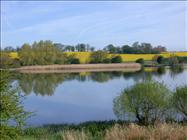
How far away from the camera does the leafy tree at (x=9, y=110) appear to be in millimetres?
5156

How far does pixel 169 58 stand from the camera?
265 ft

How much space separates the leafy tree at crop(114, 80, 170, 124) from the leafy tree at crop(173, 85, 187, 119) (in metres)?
0.31

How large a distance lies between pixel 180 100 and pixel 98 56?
69.8m

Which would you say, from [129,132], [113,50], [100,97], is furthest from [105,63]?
[129,132]

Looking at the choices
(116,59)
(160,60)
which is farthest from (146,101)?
(160,60)

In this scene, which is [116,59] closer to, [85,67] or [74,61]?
[85,67]

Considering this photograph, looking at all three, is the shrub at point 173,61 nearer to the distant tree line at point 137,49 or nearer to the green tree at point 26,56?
the distant tree line at point 137,49

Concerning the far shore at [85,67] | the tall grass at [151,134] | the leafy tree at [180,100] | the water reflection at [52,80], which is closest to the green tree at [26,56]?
the far shore at [85,67]

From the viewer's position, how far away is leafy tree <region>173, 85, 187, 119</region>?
484 inches

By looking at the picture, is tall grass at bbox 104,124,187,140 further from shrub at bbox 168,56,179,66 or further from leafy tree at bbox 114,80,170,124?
shrub at bbox 168,56,179,66

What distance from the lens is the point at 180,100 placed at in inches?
486

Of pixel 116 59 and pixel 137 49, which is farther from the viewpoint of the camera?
pixel 137 49

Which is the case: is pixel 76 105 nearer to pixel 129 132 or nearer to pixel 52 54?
pixel 129 132

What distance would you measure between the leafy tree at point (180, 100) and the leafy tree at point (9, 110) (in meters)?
7.98
